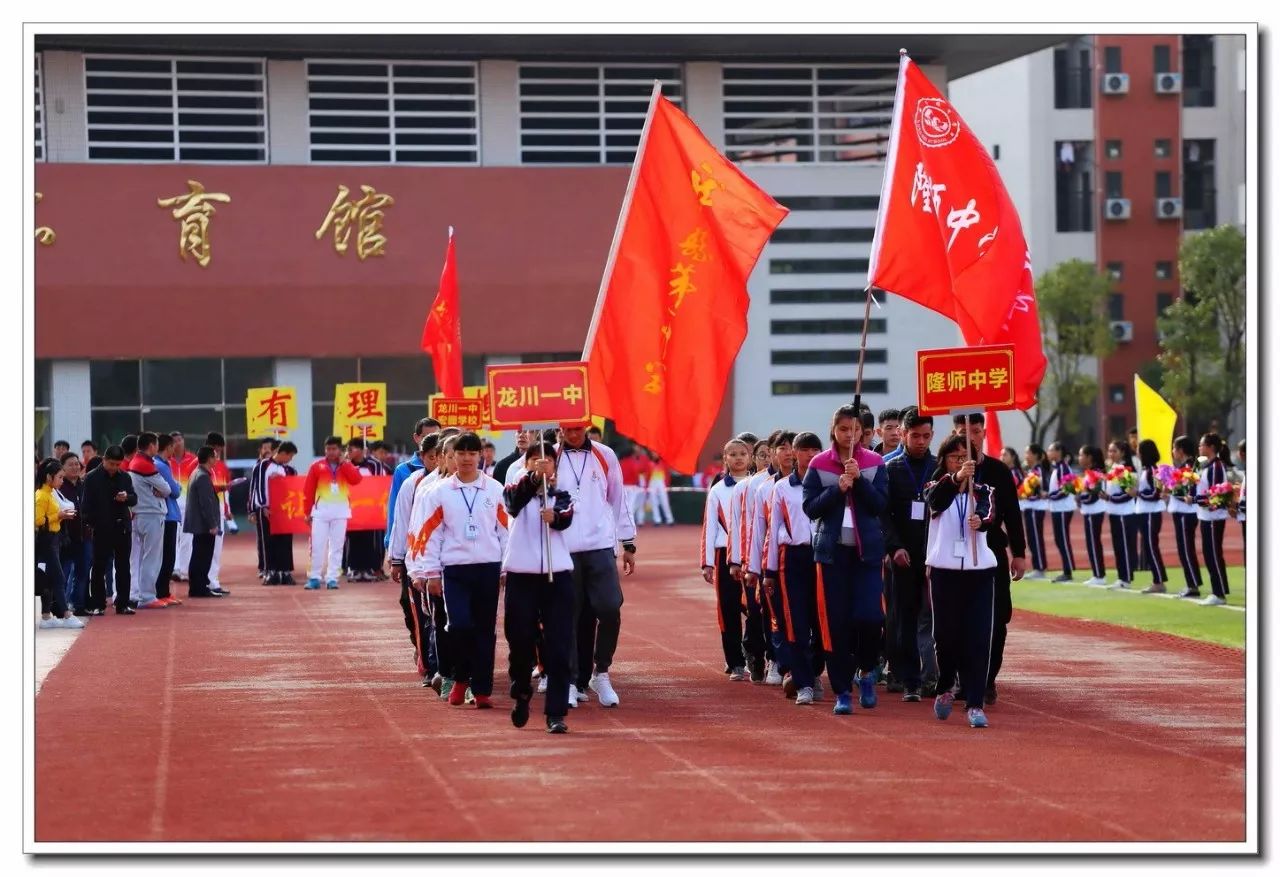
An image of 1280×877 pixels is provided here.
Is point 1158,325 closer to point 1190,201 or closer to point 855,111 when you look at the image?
point 1190,201

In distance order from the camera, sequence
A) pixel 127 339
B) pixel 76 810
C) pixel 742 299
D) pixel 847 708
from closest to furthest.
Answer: pixel 76 810
pixel 847 708
pixel 742 299
pixel 127 339

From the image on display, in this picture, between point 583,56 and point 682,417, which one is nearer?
point 682,417

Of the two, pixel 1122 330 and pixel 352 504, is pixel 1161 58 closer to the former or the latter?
pixel 1122 330

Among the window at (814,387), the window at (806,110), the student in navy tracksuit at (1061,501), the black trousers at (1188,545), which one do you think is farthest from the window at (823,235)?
the black trousers at (1188,545)

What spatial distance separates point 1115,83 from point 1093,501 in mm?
33893

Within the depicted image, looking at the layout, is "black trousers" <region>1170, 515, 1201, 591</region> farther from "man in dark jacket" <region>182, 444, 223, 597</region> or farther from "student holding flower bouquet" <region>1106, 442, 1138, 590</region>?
"man in dark jacket" <region>182, 444, 223, 597</region>

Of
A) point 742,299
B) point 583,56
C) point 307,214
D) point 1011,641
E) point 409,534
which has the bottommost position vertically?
point 1011,641

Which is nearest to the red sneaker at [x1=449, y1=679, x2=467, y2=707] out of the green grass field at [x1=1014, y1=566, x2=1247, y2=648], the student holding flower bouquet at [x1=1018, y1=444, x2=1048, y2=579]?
the green grass field at [x1=1014, y1=566, x2=1247, y2=648]

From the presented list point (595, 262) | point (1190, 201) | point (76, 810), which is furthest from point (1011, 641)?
point (1190, 201)

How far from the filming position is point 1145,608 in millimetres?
19344

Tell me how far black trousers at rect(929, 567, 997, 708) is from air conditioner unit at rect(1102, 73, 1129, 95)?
45.2 meters

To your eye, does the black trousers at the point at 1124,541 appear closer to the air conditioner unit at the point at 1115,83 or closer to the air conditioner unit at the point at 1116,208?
the air conditioner unit at the point at 1116,208

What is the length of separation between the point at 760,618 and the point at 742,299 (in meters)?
2.36

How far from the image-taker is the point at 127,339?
3978 centimetres
